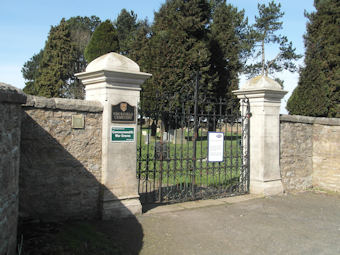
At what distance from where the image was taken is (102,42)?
20719 mm

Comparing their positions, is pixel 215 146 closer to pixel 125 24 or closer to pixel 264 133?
pixel 264 133

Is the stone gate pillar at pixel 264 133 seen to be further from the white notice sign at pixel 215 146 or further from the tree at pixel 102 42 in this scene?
the tree at pixel 102 42

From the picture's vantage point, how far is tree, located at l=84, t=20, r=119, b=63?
2061 cm

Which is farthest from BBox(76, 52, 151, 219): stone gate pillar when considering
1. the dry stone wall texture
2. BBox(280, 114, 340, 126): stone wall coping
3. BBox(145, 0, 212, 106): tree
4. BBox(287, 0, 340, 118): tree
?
BBox(145, 0, 212, 106): tree

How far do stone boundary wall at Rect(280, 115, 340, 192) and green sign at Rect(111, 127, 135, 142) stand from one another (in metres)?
4.05

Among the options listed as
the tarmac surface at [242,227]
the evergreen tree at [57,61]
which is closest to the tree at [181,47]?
the evergreen tree at [57,61]

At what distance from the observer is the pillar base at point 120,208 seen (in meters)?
5.25

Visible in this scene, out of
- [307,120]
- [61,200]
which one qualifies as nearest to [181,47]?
[307,120]

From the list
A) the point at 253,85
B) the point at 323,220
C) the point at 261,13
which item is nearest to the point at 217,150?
the point at 253,85

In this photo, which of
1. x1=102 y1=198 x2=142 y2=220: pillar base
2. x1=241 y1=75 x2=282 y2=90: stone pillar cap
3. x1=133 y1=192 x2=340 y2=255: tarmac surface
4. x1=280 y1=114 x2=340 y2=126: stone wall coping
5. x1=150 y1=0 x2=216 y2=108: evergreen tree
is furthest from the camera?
x1=150 y1=0 x2=216 y2=108: evergreen tree

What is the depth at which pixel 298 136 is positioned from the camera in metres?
8.40

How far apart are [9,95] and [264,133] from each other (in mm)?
5701

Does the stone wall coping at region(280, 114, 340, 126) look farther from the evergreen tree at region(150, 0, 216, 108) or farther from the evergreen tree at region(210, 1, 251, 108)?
the evergreen tree at region(210, 1, 251, 108)

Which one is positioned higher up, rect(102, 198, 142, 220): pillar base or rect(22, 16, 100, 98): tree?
rect(22, 16, 100, 98): tree
